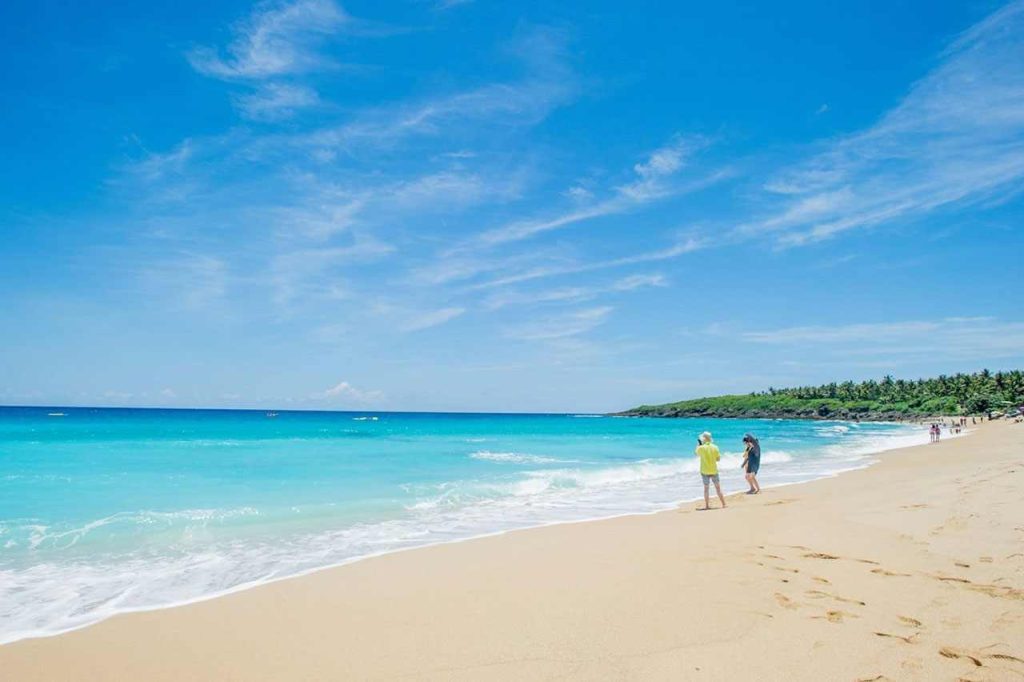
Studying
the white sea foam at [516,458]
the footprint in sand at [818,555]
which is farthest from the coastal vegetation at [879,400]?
the footprint in sand at [818,555]

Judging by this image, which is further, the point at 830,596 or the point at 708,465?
the point at 708,465

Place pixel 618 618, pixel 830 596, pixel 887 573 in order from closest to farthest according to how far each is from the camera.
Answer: pixel 618 618
pixel 830 596
pixel 887 573

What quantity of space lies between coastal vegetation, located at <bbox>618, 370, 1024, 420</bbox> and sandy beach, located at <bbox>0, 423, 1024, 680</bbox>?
3747 inches

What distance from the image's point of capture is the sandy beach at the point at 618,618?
164 inches

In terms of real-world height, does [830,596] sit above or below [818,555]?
above

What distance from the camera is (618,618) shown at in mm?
5121

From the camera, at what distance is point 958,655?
407 cm

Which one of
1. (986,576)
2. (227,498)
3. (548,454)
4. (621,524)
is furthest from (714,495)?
(548,454)

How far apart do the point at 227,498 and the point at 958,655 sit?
1570 cm

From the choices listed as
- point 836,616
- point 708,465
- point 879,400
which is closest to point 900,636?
point 836,616

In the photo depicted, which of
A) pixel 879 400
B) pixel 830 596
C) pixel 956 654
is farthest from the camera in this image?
pixel 879 400

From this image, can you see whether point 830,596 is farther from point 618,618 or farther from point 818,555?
point 618,618

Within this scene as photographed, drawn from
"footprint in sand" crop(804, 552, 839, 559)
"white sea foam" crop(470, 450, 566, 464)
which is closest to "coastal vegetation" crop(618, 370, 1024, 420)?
"white sea foam" crop(470, 450, 566, 464)

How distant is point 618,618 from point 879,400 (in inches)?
5314
